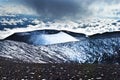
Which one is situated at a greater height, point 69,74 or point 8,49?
point 69,74

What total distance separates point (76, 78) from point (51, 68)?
18.0 ft

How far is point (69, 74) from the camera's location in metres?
37.3

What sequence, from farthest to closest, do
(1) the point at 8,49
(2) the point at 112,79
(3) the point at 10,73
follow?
(1) the point at 8,49, (3) the point at 10,73, (2) the point at 112,79

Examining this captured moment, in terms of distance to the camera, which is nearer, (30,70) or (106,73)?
(106,73)

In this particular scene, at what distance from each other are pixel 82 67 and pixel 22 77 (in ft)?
22.6

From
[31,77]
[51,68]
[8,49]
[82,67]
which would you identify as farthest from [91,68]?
[8,49]

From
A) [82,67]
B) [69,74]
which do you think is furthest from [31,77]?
[82,67]

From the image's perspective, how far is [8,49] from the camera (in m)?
188

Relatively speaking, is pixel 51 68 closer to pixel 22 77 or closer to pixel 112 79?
pixel 22 77

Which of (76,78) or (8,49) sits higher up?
(76,78)

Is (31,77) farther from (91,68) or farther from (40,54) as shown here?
(40,54)

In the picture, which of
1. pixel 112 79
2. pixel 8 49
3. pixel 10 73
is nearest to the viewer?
pixel 112 79

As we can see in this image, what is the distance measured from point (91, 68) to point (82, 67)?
1288mm

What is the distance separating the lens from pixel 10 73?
39.2 meters
